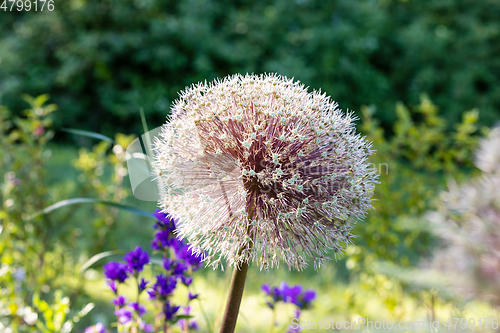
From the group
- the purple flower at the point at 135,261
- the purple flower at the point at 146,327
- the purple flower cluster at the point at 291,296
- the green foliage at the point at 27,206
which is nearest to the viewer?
the purple flower at the point at 135,261

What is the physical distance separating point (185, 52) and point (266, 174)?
21.9 ft

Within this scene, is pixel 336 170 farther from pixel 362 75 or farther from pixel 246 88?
pixel 362 75

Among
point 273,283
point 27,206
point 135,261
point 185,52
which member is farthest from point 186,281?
point 185,52

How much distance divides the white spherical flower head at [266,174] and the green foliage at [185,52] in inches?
230

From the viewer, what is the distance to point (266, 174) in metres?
1.15

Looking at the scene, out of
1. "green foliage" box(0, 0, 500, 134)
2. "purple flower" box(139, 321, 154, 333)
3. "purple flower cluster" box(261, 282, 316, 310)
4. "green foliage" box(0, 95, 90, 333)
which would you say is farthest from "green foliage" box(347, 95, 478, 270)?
"green foliage" box(0, 0, 500, 134)

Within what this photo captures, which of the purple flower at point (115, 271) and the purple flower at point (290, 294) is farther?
the purple flower at point (290, 294)

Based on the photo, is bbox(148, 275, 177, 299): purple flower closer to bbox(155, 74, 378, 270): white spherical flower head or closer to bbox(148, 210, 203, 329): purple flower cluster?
bbox(148, 210, 203, 329): purple flower cluster

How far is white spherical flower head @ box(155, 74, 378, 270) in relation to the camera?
1.14 m

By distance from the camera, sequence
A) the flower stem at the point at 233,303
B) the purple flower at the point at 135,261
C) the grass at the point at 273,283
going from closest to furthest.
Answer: the flower stem at the point at 233,303, the purple flower at the point at 135,261, the grass at the point at 273,283

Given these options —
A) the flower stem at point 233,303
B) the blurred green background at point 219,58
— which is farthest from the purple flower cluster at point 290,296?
the blurred green background at point 219,58

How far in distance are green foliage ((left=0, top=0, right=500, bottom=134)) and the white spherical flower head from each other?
5842 millimetres

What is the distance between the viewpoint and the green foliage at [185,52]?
711 cm

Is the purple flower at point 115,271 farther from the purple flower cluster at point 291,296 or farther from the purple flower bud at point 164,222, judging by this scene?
the purple flower cluster at point 291,296
